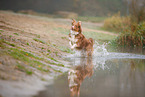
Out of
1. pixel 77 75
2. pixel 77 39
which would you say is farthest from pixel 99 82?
pixel 77 39

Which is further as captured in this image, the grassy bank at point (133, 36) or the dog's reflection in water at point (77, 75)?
the grassy bank at point (133, 36)

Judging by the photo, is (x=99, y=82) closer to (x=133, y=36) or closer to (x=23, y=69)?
(x=23, y=69)

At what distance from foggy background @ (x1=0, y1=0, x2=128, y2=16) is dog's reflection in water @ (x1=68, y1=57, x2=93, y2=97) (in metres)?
26.8

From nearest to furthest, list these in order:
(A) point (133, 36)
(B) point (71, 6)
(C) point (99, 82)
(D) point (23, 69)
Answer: (C) point (99, 82)
(D) point (23, 69)
(A) point (133, 36)
(B) point (71, 6)

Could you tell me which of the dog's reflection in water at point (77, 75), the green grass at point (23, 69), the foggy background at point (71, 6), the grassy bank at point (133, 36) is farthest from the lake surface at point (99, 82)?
the foggy background at point (71, 6)

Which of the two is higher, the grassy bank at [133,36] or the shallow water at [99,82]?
the grassy bank at [133,36]

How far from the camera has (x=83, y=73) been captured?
7574 millimetres

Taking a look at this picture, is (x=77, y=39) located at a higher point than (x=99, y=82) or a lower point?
higher

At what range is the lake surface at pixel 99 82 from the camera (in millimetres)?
5391

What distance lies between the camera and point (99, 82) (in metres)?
6.43

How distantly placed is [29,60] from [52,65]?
0.97 m

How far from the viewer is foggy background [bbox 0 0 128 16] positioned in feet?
112

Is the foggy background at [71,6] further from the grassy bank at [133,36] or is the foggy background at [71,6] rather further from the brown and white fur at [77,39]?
the brown and white fur at [77,39]

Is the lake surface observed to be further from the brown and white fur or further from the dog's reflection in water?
the brown and white fur
